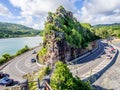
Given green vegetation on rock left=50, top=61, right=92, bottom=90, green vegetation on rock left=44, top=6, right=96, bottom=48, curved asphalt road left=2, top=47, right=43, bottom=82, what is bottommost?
curved asphalt road left=2, top=47, right=43, bottom=82

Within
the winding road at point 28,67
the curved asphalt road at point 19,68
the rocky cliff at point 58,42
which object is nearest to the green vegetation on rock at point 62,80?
the winding road at point 28,67

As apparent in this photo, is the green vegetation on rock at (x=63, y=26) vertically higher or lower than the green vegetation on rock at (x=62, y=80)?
higher

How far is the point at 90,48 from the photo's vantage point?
80438mm

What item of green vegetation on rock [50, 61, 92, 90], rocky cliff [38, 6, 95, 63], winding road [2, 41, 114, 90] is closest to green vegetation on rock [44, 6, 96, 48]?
rocky cliff [38, 6, 95, 63]

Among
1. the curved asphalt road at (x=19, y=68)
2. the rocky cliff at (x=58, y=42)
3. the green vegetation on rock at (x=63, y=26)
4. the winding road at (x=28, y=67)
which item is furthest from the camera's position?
the green vegetation on rock at (x=63, y=26)

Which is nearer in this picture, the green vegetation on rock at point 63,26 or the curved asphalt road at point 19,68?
the curved asphalt road at point 19,68

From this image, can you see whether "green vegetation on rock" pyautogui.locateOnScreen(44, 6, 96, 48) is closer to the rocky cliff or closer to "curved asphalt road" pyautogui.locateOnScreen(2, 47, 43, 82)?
the rocky cliff

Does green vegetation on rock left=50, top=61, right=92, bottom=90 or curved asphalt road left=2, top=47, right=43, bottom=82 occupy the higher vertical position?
green vegetation on rock left=50, top=61, right=92, bottom=90

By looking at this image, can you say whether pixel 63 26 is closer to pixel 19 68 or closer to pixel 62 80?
A: pixel 19 68

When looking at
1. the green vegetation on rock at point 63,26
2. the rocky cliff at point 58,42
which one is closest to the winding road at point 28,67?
the rocky cliff at point 58,42

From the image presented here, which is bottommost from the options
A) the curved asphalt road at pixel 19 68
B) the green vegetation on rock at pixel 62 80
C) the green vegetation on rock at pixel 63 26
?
the curved asphalt road at pixel 19 68

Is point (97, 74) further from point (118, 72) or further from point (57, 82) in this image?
point (57, 82)

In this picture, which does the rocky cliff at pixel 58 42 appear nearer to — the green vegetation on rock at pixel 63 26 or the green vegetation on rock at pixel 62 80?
the green vegetation on rock at pixel 63 26

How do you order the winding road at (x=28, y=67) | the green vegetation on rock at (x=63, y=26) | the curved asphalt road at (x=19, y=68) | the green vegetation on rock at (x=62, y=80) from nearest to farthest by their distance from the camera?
the green vegetation on rock at (x=62, y=80) → the winding road at (x=28, y=67) → the curved asphalt road at (x=19, y=68) → the green vegetation on rock at (x=63, y=26)
